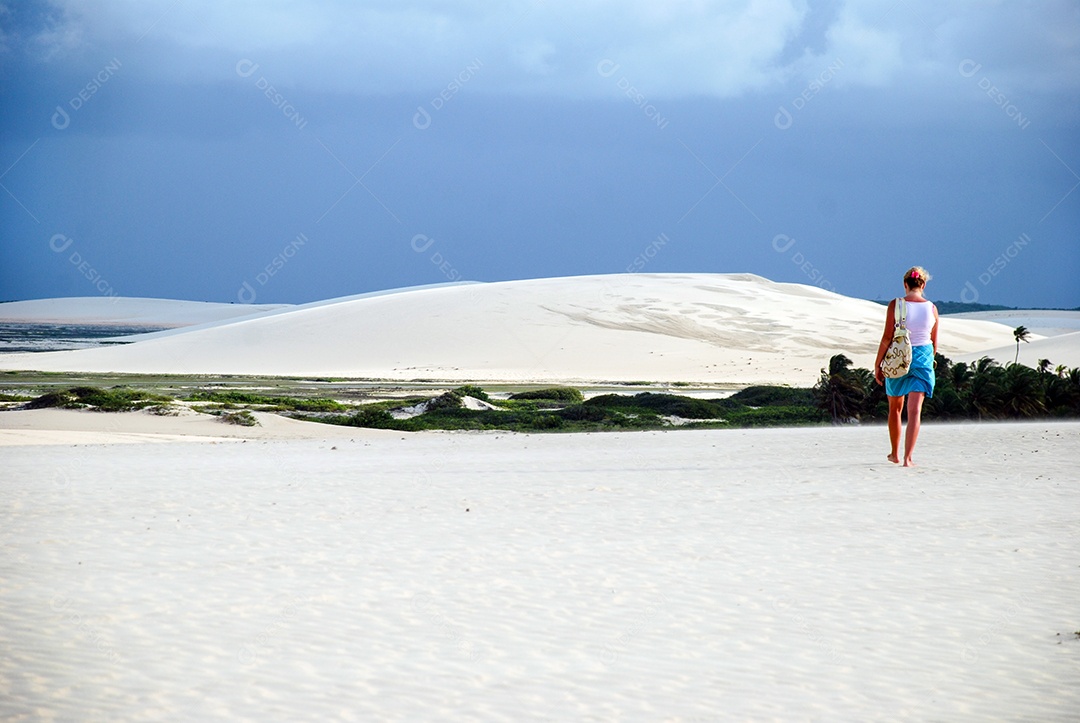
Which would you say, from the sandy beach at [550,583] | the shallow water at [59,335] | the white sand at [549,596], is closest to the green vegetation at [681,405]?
the sandy beach at [550,583]

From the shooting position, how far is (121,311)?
169m

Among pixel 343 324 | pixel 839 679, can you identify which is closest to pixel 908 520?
pixel 839 679

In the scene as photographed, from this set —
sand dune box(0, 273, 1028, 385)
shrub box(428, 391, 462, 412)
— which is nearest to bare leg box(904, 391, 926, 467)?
shrub box(428, 391, 462, 412)

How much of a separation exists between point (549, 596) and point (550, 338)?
62.9 m

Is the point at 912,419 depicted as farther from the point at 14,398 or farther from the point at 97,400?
the point at 14,398

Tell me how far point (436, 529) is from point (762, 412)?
21.6 m

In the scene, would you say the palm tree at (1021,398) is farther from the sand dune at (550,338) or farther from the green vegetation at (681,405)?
the sand dune at (550,338)

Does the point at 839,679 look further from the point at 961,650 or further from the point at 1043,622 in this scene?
the point at 1043,622
